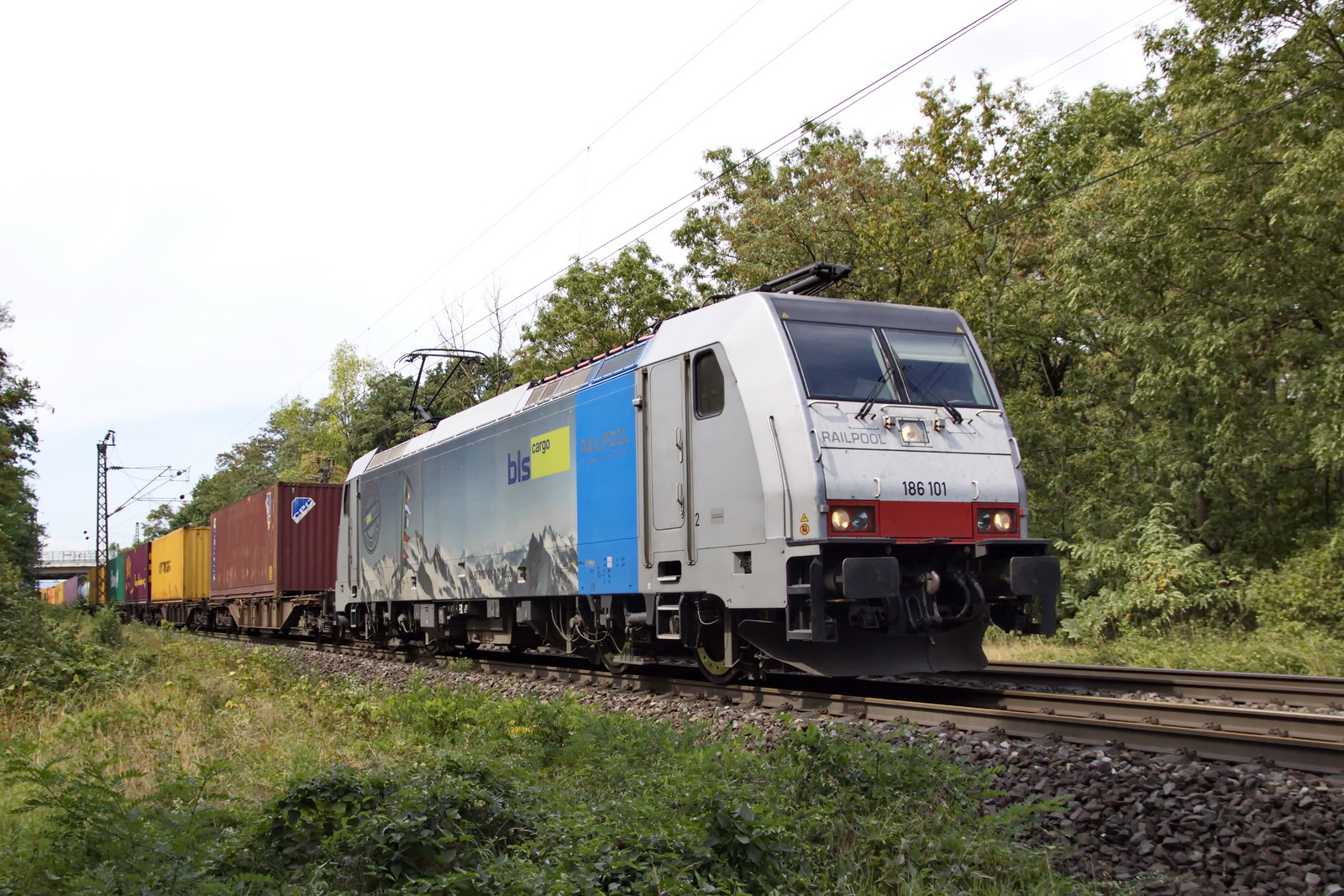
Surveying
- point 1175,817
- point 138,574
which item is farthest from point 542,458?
point 138,574

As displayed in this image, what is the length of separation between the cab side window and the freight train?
0.02 meters

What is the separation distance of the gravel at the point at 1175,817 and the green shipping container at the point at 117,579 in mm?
44596

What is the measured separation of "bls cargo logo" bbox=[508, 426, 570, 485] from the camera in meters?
11.8

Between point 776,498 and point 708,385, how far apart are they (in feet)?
5.14

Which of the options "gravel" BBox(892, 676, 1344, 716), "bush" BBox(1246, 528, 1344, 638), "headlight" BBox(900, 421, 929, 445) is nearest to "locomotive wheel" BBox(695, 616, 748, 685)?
"gravel" BBox(892, 676, 1344, 716)

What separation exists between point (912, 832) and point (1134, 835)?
1.04 metres

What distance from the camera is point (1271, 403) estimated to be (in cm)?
1555

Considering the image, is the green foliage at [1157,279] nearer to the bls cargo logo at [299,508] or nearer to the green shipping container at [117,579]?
the bls cargo logo at [299,508]

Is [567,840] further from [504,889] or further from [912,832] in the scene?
[912,832]

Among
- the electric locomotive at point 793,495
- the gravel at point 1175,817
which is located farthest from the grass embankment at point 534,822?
the electric locomotive at point 793,495

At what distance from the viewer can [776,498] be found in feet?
27.2

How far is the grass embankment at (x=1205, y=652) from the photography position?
10.7 meters

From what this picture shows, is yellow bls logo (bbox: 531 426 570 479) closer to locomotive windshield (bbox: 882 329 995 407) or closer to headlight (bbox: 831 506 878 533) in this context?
locomotive windshield (bbox: 882 329 995 407)

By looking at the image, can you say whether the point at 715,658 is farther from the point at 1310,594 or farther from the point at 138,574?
the point at 138,574
